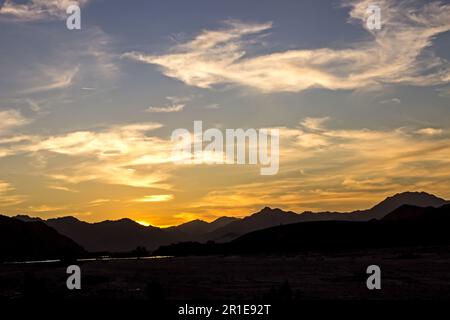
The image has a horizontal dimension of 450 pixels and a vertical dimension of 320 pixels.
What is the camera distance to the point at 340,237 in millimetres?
160250

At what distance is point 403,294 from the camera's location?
123ft

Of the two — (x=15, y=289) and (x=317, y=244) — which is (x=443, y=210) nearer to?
(x=317, y=244)

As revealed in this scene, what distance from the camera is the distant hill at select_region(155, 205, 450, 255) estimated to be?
147375 mm

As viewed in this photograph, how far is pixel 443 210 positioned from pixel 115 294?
508 feet

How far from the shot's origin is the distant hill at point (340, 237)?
147 m

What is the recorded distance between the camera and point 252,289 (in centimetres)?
4284
